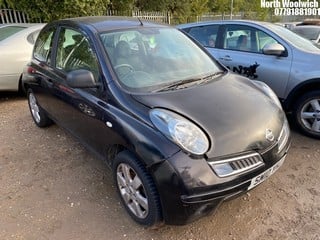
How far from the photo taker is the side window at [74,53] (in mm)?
2835

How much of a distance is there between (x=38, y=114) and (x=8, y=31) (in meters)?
2.34

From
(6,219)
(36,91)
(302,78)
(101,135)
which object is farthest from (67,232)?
(302,78)

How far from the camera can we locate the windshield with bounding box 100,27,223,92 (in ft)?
8.79

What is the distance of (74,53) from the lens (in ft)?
10.4

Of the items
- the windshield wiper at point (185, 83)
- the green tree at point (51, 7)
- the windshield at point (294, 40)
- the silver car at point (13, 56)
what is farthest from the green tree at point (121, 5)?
the windshield wiper at point (185, 83)

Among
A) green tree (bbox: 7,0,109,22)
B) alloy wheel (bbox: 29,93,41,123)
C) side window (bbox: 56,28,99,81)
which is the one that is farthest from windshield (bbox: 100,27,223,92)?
green tree (bbox: 7,0,109,22)

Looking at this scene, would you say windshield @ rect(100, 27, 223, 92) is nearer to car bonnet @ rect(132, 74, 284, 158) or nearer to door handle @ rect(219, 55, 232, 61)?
car bonnet @ rect(132, 74, 284, 158)

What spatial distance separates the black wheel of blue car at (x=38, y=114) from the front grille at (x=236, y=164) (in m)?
2.96

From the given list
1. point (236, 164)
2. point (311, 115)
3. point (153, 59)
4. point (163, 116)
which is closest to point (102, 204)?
point (163, 116)

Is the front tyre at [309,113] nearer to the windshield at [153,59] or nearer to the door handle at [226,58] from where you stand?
the door handle at [226,58]

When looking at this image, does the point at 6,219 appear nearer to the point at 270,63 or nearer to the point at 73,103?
the point at 73,103

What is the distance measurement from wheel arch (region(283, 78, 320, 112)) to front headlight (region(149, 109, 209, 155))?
89.7 inches

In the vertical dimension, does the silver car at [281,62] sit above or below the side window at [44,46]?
below

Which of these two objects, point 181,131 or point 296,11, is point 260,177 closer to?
point 181,131
